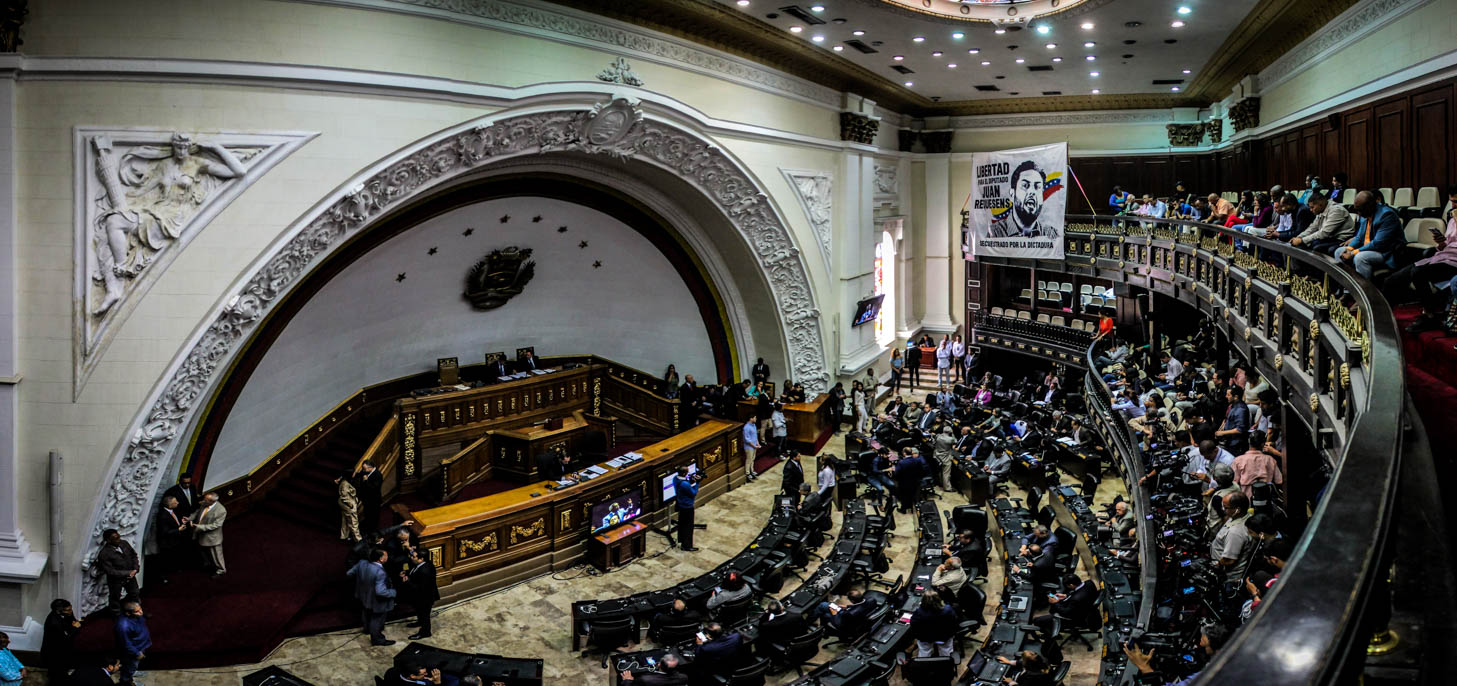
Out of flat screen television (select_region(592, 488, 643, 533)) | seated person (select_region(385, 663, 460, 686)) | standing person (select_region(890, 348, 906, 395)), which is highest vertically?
standing person (select_region(890, 348, 906, 395))

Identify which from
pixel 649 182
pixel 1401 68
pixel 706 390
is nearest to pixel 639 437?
pixel 706 390

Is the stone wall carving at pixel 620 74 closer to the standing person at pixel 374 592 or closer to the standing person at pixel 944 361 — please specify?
the standing person at pixel 374 592

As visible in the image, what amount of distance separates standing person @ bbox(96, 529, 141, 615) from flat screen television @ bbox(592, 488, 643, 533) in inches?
205

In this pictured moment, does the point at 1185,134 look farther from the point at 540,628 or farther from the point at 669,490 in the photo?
the point at 540,628

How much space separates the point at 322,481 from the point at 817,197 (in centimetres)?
1053

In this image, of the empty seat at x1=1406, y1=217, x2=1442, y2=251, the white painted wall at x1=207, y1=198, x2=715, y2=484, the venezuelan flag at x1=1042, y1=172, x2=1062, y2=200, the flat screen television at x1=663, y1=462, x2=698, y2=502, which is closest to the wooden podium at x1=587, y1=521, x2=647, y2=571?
the flat screen television at x1=663, y1=462, x2=698, y2=502

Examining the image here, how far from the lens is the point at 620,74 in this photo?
13.6 metres

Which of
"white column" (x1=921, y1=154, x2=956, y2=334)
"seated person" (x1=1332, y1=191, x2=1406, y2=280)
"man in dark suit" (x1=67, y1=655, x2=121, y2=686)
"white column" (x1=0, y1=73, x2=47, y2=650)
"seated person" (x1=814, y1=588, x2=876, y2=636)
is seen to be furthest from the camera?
"white column" (x1=921, y1=154, x2=956, y2=334)

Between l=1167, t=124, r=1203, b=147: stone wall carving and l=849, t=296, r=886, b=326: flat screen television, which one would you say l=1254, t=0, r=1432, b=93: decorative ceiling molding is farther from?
l=849, t=296, r=886, b=326: flat screen television

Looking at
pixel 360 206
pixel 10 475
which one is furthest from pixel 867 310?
pixel 10 475

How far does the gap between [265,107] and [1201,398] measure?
13.0 m

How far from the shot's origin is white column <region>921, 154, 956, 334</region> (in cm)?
2509

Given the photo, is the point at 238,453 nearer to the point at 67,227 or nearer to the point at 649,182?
the point at 67,227

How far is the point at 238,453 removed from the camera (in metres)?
13.3
